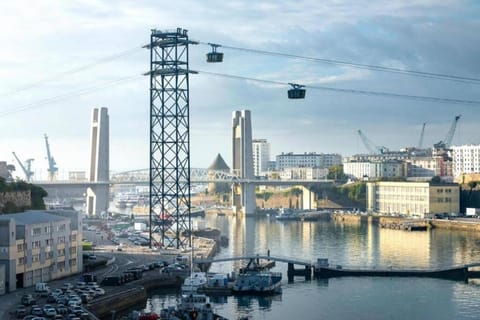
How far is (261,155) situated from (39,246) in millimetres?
59214

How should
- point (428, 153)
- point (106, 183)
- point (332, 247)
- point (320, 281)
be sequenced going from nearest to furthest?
point (320, 281), point (332, 247), point (106, 183), point (428, 153)

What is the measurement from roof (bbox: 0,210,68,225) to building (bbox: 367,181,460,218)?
19.1m

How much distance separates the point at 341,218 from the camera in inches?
1323

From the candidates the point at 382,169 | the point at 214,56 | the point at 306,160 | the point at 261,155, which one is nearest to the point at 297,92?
the point at 214,56

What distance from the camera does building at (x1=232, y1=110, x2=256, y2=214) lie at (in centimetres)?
3809

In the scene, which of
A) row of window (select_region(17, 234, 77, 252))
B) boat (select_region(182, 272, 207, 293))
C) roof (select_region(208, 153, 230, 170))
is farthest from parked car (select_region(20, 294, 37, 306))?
roof (select_region(208, 153, 230, 170))

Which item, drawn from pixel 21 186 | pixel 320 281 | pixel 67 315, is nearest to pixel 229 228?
pixel 21 186

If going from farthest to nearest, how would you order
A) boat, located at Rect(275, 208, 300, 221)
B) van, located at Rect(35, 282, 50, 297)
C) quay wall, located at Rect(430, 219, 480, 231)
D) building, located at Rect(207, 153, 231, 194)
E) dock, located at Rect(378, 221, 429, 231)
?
1. building, located at Rect(207, 153, 231, 194)
2. boat, located at Rect(275, 208, 300, 221)
3. dock, located at Rect(378, 221, 429, 231)
4. quay wall, located at Rect(430, 219, 480, 231)
5. van, located at Rect(35, 282, 50, 297)

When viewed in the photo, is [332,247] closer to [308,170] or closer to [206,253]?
[206,253]

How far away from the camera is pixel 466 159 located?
48.4m

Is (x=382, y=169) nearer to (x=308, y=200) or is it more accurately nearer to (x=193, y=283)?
(x=308, y=200)

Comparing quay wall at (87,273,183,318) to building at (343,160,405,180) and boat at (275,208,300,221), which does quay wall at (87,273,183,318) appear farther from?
building at (343,160,405,180)

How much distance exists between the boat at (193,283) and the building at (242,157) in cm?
2379

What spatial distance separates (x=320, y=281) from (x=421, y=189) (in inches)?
696
